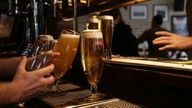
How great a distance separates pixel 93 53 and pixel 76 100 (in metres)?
0.16

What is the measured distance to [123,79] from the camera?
134 cm

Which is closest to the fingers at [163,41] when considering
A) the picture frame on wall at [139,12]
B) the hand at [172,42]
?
the hand at [172,42]

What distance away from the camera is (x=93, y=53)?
3.44ft

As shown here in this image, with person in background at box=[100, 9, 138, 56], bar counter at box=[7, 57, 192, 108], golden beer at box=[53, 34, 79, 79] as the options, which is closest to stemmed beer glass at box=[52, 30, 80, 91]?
golden beer at box=[53, 34, 79, 79]

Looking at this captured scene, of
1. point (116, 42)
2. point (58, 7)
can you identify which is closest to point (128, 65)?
point (58, 7)

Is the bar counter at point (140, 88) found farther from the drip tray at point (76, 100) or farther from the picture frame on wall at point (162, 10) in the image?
the picture frame on wall at point (162, 10)

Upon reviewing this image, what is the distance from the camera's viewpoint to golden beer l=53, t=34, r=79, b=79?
1096mm

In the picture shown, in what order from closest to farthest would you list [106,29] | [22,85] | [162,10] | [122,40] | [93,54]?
[22,85] < [93,54] < [106,29] < [122,40] < [162,10]

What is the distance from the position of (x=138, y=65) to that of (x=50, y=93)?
356mm

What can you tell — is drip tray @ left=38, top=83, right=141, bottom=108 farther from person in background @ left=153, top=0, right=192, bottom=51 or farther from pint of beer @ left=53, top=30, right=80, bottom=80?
person in background @ left=153, top=0, right=192, bottom=51

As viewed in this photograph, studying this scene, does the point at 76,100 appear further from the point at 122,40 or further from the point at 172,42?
the point at 122,40

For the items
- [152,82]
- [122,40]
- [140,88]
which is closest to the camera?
[152,82]

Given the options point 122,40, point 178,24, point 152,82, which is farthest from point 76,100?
point 178,24

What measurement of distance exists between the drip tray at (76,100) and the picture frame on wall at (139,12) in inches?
275
